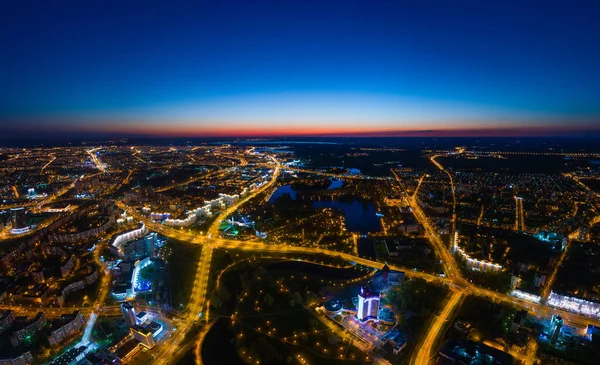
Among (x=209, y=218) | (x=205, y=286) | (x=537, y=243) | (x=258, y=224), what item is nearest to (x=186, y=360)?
(x=205, y=286)

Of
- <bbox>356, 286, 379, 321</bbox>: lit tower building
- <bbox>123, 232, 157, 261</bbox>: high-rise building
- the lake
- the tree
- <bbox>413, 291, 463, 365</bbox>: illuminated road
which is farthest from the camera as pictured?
the lake

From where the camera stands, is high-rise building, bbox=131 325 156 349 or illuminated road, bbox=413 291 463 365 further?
high-rise building, bbox=131 325 156 349

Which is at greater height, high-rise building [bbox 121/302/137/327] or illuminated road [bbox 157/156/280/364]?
high-rise building [bbox 121/302/137/327]

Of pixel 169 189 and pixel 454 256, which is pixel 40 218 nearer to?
pixel 169 189

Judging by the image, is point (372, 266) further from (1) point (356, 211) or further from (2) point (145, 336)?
(1) point (356, 211)

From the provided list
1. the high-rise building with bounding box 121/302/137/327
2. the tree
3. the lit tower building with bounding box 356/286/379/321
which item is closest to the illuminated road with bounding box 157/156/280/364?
the high-rise building with bounding box 121/302/137/327

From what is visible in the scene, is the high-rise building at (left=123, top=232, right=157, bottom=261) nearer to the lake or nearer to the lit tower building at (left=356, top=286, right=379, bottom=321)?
the lit tower building at (left=356, top=286, right=379, bottom=321)

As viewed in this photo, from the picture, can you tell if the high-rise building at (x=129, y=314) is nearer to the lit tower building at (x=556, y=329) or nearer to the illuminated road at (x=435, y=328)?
the illuminated road at (x=435, y=328)

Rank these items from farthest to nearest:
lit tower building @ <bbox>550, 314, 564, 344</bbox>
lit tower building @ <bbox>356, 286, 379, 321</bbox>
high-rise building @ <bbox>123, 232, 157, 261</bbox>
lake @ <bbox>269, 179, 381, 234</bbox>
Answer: lake @ <bbox>269, 179, 381, 234</bbox>, high-rise building @ <bbox>123, 232, 157, 261</bbox>, lit tower building @ <bbox>356, 286, 379, 321</bbox>, lit tower building @ <bbox>550, 314, 564, 344</bbox>

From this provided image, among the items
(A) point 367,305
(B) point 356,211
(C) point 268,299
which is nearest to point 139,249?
(C) point 268,299

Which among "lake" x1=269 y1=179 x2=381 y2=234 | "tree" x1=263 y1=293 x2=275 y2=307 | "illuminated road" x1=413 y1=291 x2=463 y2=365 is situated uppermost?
"lake" x1=269 y1=179 x2=381 y2=234
